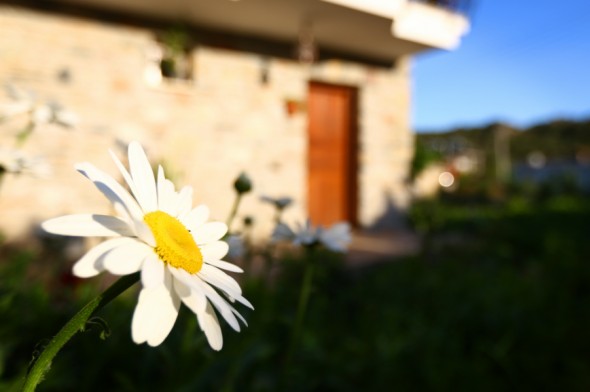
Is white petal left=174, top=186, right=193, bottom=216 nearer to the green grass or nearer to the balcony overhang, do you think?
the green grass

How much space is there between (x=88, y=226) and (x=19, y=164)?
768mm

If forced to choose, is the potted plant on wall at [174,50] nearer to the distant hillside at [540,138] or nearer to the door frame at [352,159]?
the door frame at [352,159]

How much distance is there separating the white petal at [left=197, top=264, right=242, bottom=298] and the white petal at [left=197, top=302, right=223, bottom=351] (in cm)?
4

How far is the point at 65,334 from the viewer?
0.48 metres

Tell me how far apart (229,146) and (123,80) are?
4.68ft

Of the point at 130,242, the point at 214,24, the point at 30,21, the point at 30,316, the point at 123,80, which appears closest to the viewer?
the point at 130,242

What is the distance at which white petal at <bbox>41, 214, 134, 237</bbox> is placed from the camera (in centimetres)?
50

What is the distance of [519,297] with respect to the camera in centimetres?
330

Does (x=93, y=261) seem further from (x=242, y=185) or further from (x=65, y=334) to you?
(x=242, y=185)

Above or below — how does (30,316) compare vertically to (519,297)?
above

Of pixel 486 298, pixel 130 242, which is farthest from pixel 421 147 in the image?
pixel 130 242

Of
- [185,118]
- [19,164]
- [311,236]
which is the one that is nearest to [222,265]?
[311,236]

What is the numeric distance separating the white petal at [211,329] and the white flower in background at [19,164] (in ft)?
2.68

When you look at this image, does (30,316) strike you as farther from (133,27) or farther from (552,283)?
(133,27)
